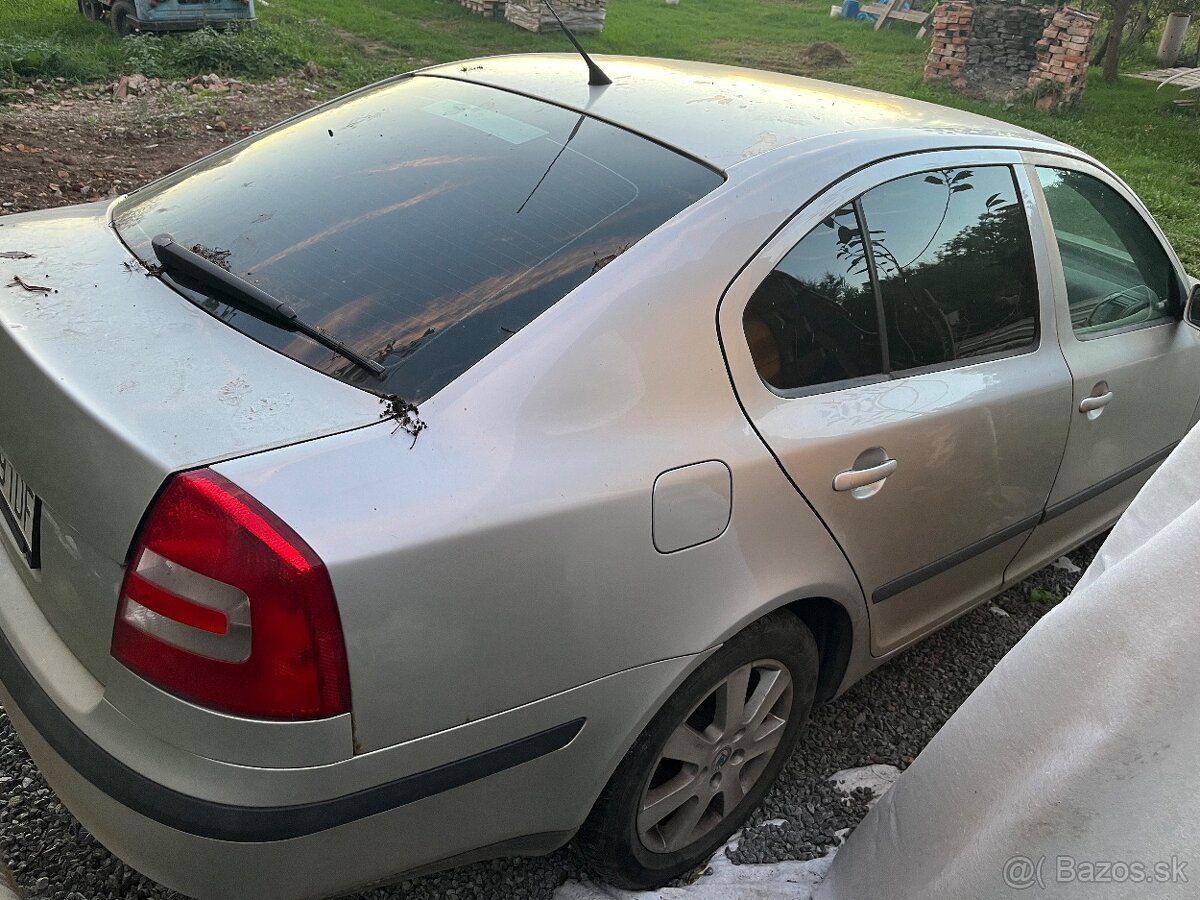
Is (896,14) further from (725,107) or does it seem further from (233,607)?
(233,607)

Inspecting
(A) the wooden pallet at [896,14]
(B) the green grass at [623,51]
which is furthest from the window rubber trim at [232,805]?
(A) the wooden pallet at [896,14]

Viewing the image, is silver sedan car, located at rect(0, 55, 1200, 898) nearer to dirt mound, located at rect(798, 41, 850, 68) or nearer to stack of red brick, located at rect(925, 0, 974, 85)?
stack of red brick, located at rect(925, 0, 974, 85)

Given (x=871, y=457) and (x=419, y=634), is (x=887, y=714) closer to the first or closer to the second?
(x=871, y=457)

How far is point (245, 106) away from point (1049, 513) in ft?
26.9

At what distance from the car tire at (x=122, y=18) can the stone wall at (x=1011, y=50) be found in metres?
9.87

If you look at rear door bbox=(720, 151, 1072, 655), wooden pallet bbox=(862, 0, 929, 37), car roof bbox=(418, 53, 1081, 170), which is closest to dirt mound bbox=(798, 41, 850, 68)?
wooden pallet bbox=(862, 0, 929, 37)

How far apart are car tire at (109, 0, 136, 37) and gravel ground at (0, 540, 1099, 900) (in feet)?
34.4

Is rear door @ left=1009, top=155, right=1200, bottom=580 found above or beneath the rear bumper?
above

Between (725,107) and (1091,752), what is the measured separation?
1583 millimetres

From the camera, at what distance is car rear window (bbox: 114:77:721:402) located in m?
1.71

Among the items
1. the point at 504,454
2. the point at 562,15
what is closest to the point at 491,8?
the point at 562,15

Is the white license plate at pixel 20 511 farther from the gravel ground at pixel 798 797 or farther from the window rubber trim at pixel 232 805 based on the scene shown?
→ the gravel ground at pixel 798 797

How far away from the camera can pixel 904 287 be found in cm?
225

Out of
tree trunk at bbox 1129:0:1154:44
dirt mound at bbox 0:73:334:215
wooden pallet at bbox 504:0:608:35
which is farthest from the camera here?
tree trunk at bbox 1129:0:1154:44
